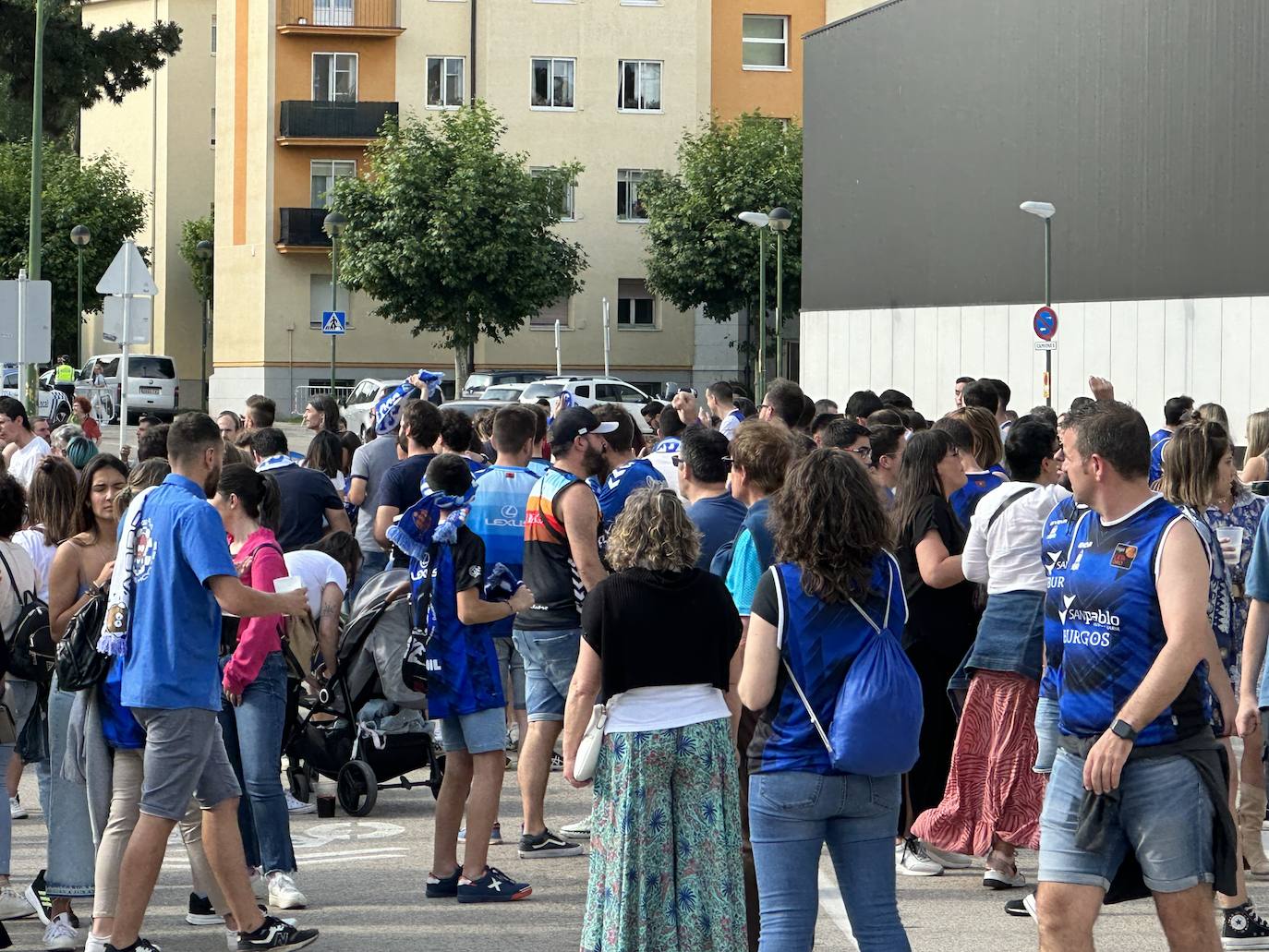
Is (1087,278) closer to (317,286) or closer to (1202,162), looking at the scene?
(1202,162)

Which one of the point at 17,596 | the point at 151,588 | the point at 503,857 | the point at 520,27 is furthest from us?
the point at 520,27

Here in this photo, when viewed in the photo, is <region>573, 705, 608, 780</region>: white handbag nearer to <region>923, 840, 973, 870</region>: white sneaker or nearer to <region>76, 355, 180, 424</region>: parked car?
<region>923, 840, 973, 870</region>: white sneaker

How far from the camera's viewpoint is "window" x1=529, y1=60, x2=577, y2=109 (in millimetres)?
55312

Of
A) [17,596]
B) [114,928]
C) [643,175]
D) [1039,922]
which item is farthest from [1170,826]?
[643,175]

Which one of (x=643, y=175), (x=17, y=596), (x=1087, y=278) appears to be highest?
(x=643, y=175)

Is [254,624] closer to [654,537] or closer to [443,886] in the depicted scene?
[443,886]

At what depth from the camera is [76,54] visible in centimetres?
2731

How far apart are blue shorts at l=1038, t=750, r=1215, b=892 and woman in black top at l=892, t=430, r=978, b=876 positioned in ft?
8.62

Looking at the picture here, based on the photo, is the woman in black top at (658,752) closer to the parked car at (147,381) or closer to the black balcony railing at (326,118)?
the parked car at (147,381)

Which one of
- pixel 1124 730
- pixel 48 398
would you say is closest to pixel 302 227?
pixel 48 398

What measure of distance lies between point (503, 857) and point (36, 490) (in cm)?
270

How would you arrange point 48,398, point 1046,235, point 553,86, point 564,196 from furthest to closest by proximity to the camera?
point 553,86, point 564,196, point 48,398, point 1046,235

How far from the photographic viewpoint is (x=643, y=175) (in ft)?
182

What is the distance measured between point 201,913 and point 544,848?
173 centimetres
